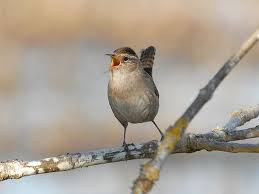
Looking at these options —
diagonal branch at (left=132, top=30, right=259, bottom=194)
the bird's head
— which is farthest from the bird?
diagonal branch at (left=132, top=30, right=259, bottom=194)

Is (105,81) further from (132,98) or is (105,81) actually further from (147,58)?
(132,98)

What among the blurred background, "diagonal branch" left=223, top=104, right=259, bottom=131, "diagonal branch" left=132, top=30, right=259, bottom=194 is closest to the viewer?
"diagonal branch" left=132, top=30, right=259, bottom=194

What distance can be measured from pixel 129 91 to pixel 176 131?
2.49 metres

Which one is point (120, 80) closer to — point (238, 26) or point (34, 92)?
point (34, 92)

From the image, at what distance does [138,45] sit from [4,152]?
305 cm

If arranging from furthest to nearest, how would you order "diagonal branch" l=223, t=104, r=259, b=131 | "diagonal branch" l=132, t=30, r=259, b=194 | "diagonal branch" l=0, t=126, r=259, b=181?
"diagonal branch" l=223, t=104, r=259, b=131 < "diagonal branch" l=0, t=126, r=259, b=181 < "diagonal branch" l=132, t=30, r=259, b=194

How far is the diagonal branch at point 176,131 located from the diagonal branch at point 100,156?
1.12 metres

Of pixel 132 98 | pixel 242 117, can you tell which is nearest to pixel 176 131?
pixel 242 117

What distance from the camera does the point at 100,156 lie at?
3.75m

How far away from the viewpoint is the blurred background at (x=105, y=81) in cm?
879

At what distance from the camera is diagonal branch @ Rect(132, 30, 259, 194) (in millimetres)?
2330

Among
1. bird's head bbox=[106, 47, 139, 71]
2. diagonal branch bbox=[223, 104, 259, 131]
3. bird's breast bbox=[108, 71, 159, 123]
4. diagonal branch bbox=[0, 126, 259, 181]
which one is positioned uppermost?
bird's head bbox=[106, 47, 139, 71]

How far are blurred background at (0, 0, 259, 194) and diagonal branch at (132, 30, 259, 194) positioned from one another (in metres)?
5.58

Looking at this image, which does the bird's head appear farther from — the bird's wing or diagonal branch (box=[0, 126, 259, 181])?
diagonal branch (box=[0, 126, 259, 181])
